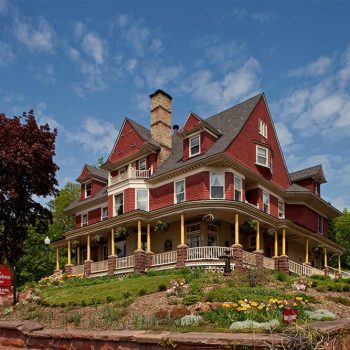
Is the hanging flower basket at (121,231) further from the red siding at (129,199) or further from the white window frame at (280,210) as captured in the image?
the white window frame at (280,210)

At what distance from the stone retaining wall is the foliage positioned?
1289 cm

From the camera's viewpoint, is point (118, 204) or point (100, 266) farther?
point (118, 204)

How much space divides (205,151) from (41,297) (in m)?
13.9

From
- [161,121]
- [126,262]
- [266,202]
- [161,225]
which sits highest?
[161,121]

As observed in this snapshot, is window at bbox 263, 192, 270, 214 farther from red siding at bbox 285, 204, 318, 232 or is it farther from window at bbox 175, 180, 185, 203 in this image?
window at bbox 175, 180, 185, 203

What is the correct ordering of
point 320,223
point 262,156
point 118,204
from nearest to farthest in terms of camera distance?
point 262,156, point 118,204, point 320,223

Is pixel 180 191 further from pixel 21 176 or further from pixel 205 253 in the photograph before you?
pixel 21 176

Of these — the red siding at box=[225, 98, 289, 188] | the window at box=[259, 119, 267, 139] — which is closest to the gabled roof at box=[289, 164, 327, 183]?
the red siding at box=[225, 98, 289, 188]

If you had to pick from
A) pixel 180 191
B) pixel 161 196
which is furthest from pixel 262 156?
pixel 161 196

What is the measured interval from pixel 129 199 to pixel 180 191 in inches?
162

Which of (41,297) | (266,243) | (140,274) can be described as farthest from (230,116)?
(41,297)

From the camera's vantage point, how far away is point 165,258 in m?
28.6

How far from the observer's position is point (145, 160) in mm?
35344

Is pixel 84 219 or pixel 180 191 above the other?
pixel 180 191
